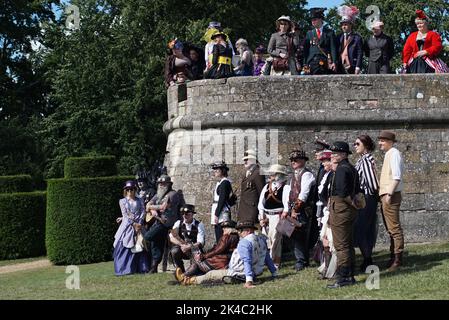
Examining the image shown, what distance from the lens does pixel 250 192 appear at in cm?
1216

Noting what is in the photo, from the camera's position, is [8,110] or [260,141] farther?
[8,110]

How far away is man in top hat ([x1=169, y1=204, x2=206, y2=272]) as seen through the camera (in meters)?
11.4

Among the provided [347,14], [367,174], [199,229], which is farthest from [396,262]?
Result: [347,14]

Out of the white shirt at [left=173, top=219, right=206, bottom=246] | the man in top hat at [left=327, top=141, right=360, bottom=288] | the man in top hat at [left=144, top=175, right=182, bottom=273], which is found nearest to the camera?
the man in top hat at [left=327, top=141, right=360, bottom=288]

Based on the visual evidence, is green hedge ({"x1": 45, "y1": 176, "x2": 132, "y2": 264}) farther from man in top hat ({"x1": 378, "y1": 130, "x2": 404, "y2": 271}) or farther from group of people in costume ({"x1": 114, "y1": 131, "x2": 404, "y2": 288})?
man in top hat ({"x1": 378, "y1": 130, "x2": 404, "y2": 271})

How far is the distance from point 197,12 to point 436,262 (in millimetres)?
17456

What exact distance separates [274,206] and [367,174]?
1.41 metres

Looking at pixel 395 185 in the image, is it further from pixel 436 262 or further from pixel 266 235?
pixel 266 235

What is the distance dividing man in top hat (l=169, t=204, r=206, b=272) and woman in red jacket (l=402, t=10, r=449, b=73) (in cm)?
462

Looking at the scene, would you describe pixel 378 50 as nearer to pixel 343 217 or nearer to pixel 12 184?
pixel 343 217

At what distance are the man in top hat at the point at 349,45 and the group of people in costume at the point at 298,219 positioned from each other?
7.86 ft

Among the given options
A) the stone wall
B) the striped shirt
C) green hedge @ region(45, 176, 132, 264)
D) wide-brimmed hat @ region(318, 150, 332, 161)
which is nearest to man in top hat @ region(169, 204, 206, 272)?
wide-brimmed hat @ region(318, 150, 332, 161)
